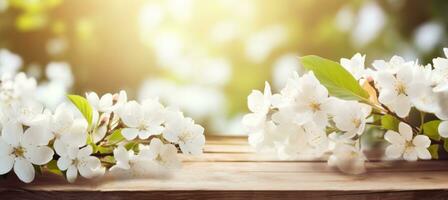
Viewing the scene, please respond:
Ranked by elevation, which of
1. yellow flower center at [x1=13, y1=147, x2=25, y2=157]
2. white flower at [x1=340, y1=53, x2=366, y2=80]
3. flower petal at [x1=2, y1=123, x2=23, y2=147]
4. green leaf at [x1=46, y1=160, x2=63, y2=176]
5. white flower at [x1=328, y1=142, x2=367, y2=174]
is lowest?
green leaf at [x1=46, y1=160, x2=63, y2=176]

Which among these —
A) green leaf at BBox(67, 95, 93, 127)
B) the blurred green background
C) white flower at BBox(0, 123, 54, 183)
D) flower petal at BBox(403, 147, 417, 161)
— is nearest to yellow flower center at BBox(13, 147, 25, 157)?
white flower at BBox(0, 123, 54, 183)

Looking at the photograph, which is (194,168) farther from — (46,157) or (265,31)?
(265,31)

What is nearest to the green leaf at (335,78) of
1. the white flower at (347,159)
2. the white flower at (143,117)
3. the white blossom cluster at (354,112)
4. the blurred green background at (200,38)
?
the white blossom cluster at (354,112)

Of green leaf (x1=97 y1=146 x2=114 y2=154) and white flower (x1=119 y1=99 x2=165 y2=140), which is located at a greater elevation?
white flower (x1=119 y1=99 x2=165 y2=140)

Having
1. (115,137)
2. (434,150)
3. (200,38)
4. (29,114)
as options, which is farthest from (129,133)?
(200,38)

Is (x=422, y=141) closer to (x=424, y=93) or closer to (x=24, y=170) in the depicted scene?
(x=424, y=93)

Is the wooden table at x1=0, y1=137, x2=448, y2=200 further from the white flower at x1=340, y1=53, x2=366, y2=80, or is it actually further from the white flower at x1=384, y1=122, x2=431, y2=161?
the white flower at x1=340, y1=53, x2=366, y2=80

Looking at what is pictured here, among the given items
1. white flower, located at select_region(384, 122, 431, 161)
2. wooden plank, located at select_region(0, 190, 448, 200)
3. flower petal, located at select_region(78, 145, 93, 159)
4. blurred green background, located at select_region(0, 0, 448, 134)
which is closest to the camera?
wooden plank, located at select_region(0, 190, 448, 200)

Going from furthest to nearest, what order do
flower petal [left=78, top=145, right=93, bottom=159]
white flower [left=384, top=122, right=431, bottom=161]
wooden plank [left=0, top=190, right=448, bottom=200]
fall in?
white flower [left=384, top=122, right=431, bottom=161], flower petal [left=78, top=145, right=93, bottom=159], wooden plank [left=0, top=190, right=448, bottom=200]
